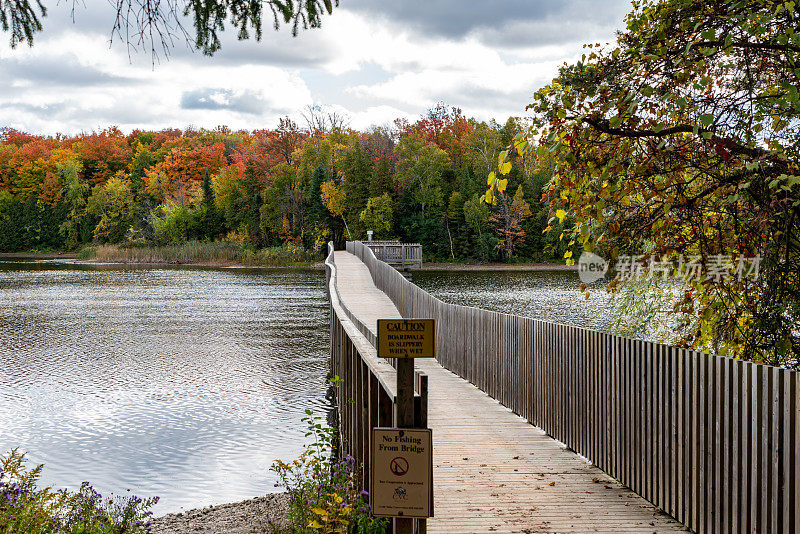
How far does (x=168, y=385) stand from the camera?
651 inches

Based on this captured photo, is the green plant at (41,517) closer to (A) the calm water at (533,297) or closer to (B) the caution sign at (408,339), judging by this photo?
(B) the caution sign at (408,339)

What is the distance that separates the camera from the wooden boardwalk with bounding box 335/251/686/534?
5613 mm

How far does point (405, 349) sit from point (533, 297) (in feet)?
108


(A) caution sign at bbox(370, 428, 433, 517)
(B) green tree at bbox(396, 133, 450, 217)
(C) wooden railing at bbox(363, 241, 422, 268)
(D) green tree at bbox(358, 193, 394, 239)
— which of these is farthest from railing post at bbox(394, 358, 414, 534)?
(B) green tree at bbox(396, 133, 450, 217)

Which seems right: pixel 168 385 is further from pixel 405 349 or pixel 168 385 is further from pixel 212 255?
pixel 212 255

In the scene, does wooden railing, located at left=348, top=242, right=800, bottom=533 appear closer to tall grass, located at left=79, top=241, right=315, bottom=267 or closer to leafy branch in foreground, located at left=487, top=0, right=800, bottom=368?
leafy branch in foreground, located at left=487, top=0, right=800, bottom=368

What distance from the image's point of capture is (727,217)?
25.7 ft

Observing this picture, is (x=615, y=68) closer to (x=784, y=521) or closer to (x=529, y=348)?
(x=529, y=348)

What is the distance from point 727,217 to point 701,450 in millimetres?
3321

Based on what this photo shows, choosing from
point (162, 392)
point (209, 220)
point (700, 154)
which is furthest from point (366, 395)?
point (209, 220)

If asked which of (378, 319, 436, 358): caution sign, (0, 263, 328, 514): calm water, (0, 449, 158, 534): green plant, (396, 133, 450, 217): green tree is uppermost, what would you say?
(396, 133, 450, 217): green tree

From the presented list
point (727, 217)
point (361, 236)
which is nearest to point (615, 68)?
point (727, 217)

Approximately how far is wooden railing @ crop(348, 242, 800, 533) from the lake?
413 centimetres

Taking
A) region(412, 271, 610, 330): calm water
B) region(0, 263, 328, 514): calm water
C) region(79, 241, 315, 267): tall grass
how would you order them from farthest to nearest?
region(79, 241, 315, 267): tall grass, region(412, 271, 610, 330): calm water, region(0, 263, 328, 514): calm water
